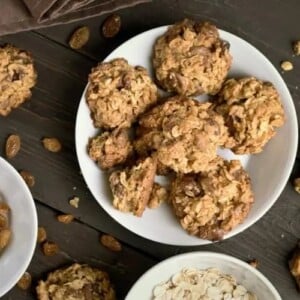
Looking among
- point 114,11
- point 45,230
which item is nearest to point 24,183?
point 45,230

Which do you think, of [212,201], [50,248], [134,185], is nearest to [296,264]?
[212,201]

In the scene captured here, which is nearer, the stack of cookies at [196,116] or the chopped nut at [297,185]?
the stack of cookies at [196,116]

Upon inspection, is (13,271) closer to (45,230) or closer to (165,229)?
(45,230)

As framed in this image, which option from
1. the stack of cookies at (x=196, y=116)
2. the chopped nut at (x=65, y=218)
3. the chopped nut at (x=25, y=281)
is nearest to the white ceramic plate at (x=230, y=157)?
the stack of cookies at (x=196, y=116)

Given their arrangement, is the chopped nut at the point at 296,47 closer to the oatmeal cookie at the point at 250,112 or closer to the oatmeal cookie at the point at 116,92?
the oatmeal cookie at the point at 250,112

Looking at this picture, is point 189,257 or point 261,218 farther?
point 261,218

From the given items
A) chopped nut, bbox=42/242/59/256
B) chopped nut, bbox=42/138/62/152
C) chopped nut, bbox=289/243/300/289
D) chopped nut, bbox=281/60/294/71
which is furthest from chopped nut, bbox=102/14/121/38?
chopped nut, bbox=289/243/300/289

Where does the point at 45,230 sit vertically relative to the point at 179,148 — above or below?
below
